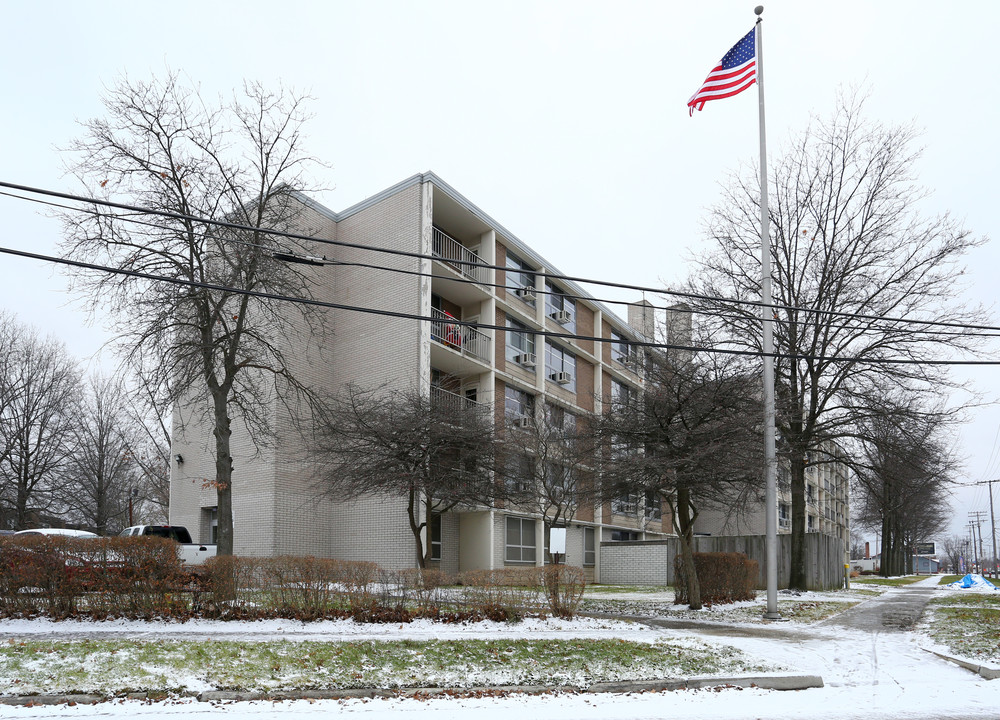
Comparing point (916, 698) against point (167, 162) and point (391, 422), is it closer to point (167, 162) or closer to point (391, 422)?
point (391, 422)

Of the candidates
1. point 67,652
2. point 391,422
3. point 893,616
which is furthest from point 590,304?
point 67,652

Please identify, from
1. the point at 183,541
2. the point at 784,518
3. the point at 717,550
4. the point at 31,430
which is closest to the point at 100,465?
the point at 31,430

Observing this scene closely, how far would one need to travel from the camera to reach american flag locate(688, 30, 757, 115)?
18.4 meters

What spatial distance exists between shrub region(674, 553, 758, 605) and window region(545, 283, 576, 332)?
1840cm

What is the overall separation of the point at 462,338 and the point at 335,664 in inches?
883

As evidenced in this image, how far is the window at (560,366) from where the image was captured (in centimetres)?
3750

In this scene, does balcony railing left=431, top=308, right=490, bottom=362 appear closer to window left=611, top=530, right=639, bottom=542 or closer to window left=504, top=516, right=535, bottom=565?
window left=504, top=516, right=535, bottom=565

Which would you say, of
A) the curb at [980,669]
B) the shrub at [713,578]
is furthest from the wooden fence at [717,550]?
the curb at [980,669]

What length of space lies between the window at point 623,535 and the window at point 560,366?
8.28 metres

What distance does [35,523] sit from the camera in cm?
4197

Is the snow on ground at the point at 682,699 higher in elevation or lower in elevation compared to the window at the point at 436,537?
higher

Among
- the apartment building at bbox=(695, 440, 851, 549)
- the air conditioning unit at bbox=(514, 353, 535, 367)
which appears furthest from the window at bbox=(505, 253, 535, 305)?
the apartment building at bbox=(695, 440, 851, 549)

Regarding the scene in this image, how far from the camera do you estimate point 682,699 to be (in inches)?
353

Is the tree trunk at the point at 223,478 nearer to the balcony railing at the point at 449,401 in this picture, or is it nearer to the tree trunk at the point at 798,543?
the balcony railing at the point at 449,401
